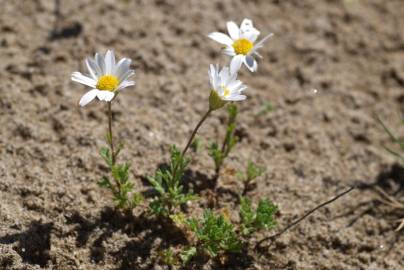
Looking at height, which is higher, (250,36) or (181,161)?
(250,36)

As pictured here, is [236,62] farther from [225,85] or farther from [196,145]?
[196,145]

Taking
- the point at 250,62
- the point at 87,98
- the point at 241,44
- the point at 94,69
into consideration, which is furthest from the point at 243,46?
the point at 87,98

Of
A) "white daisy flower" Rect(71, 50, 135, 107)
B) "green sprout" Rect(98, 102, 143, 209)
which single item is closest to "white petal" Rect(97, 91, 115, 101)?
"white daisy flower" Rect(71, 50, 135, 107)

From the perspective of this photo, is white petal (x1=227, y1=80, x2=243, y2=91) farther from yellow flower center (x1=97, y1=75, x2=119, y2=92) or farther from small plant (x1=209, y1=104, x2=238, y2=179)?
yellow flower center (x1=97, y1=75, x2=119, y2=92)

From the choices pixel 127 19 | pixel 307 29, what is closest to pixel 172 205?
pixel 127 19

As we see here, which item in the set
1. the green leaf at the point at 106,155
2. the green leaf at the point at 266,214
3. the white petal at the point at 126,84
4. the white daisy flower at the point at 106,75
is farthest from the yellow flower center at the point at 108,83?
the green leaf at the point at 266,214
